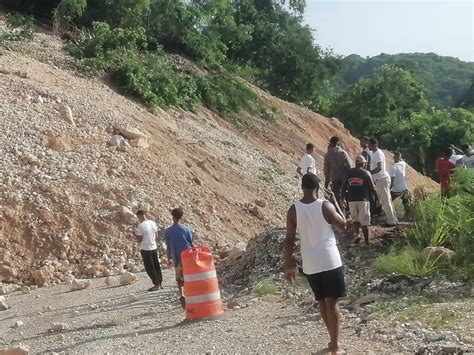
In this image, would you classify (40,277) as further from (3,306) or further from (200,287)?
(200,287)

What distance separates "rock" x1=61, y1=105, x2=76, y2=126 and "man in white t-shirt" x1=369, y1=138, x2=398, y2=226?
23.3ft

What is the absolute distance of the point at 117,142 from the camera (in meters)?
17.5

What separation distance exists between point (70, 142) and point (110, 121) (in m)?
1.68

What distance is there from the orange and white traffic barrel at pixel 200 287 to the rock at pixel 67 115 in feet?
29.7

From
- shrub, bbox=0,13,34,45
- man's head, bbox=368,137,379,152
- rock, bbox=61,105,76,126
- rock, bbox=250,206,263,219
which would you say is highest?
shrub, bbox=0,13,34,45

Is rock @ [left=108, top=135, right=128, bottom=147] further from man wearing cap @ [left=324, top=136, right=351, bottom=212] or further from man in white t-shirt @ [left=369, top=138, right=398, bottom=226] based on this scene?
man in white t-shirt @ [left=369, top=138, right=398, bottom=226]

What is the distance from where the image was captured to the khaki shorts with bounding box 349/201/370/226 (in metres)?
11.1

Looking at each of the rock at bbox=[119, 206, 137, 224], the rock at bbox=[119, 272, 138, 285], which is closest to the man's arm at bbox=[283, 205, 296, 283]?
the rock at bbox=[119, 272, 138, 285]

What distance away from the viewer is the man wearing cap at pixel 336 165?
1270cm

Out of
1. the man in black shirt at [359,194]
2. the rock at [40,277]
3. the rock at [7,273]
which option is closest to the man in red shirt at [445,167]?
the man in black shirt at [359,194]

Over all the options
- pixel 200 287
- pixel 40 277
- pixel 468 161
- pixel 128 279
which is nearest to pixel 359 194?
pixel 200 287

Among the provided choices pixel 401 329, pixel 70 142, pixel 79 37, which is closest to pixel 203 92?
pixel 79 37

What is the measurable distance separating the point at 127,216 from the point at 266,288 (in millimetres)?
6043

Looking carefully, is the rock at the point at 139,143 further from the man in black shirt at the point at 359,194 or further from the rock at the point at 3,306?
the man in black shirt at the point at 359,194
